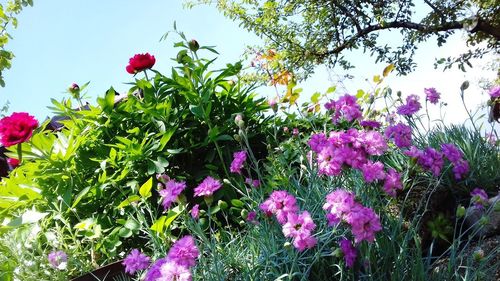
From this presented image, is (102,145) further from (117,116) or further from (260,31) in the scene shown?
(260,31)

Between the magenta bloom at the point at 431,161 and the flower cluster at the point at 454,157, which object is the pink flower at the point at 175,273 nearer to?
the magenta bloom at the point at 431,161

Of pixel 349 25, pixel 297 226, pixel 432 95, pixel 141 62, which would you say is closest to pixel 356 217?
pixel 297 226

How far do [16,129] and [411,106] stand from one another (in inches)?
73.4

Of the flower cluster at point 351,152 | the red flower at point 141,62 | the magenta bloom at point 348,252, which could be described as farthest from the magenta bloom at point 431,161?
the red flower at point 141,62

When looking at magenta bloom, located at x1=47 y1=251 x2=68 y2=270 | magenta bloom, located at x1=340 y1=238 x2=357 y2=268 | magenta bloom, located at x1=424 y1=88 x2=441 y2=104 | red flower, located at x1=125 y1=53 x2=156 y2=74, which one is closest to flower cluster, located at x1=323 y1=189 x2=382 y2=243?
magenta bloom, located at x1=340 y1=238 x2=357 y2=268

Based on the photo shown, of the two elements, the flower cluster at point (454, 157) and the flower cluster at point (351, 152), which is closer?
the flower cluster at point (351, 152)

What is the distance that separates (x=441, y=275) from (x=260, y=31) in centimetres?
549

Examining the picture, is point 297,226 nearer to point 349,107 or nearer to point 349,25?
point 349,107

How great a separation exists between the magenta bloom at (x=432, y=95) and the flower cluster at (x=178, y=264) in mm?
1949

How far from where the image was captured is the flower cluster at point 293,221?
1272 millimetres

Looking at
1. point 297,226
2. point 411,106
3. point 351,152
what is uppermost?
point 411,106

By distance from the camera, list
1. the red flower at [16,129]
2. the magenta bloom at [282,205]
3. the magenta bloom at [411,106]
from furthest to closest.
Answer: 1. the magenta bloom at [411,106]
2. the red flower at [16,129]
3. the magenta bloom at [282,205]

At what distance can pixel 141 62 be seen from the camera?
2805 millimetres

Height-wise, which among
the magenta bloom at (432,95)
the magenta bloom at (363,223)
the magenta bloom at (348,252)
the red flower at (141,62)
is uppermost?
the red flower at (141,62)
